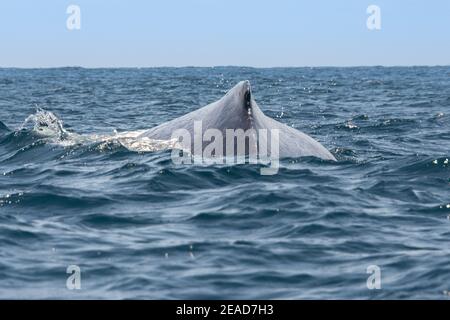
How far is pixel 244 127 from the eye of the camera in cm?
1448

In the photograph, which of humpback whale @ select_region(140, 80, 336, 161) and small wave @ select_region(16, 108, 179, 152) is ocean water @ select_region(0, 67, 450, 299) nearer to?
small wave @ select_region(16, 108, 179, 152)

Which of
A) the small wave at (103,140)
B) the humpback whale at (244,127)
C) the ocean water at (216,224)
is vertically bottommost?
the ocean water at (216,224)

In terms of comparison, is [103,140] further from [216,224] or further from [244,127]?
[216,224]

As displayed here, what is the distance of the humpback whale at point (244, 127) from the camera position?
14.5m

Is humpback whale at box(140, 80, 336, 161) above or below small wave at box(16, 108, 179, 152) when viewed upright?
above

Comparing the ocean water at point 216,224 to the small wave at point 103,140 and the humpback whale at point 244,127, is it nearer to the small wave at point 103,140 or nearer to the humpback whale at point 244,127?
the small wave at point 103,140

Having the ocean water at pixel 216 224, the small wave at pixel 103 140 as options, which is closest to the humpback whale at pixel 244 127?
the ocean water at pixel 216 224

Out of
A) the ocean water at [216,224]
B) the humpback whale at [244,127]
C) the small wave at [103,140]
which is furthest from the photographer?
the small wave at [103,140]

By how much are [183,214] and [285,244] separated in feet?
6.76

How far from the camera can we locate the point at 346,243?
10.1 metres

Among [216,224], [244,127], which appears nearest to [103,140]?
[244,127]

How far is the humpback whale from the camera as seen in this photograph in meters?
14.5

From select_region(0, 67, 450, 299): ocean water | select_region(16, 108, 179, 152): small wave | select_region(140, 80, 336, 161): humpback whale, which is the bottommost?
select_region(0, 67, 450, 299): ocean water

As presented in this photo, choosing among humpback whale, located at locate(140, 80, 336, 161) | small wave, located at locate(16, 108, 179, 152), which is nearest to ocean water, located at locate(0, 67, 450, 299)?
small wave, located at locate(16, 108, 179, 152)
